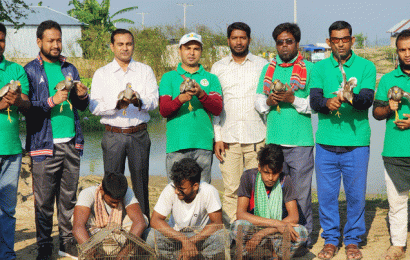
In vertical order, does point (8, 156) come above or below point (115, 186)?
above

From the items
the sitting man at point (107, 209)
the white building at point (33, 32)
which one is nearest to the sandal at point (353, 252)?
the sitting man at point (107, 209)

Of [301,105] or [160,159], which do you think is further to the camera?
[160,159]

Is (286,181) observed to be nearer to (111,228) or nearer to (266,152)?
(266,152)

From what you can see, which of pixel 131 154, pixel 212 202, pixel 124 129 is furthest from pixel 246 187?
pixel 124 129

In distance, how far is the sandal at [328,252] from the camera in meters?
4.11

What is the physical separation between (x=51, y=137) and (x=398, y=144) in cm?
316

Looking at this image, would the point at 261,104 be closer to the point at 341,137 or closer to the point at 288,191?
the point at 341,137

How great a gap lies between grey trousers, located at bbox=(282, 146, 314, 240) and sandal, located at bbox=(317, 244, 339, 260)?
0.29m

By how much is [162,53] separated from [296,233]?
16.4 m

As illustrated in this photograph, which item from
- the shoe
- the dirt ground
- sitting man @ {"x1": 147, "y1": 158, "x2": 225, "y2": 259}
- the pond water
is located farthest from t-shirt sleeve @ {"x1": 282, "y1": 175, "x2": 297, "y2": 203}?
the pond water

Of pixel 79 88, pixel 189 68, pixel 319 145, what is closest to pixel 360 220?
pixel 319 145

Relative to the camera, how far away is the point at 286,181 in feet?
13.1

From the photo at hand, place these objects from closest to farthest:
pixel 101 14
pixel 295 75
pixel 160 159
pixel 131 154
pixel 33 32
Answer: pixel 295 75 < pixel 131 154 < pixel 160 159 < pixel 101 14 < pixel 33 32

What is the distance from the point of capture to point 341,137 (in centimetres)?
413
